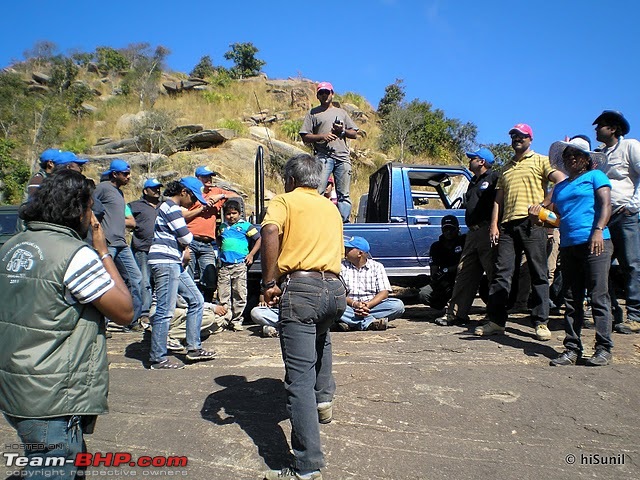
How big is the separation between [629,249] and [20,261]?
551 centimetres

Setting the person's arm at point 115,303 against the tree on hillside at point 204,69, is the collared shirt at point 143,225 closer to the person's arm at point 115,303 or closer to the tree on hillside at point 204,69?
the person's arm at point 115,303

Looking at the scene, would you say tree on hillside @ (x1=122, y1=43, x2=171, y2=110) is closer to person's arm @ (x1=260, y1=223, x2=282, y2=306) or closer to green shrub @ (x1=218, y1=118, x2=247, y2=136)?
green shrub @ (x1=218, y1=118, x2=247, y2=136)

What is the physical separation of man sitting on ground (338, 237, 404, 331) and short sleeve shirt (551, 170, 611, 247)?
215 centimetres

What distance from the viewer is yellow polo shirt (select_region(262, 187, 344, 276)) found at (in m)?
2.80

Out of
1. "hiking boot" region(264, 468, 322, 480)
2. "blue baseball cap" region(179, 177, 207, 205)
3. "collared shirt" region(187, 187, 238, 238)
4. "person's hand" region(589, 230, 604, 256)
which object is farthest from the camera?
"collared shirt" region(187, 187, 238, 238)

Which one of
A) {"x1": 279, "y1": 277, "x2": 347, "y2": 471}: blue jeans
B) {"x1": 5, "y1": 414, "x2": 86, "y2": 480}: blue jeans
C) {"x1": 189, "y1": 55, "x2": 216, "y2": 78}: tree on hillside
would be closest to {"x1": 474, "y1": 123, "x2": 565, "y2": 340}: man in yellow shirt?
{"x1": 279, "y1": 277, "x2": 347, "y2": 471}: blue jeans

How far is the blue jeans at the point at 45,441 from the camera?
1861 millimetres

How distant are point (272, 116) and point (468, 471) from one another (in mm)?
25443

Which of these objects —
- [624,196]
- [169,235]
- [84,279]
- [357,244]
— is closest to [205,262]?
[169,235]

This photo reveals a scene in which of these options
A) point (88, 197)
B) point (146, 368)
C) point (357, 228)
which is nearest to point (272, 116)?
point (357, 228)

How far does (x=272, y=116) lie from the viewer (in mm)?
26578

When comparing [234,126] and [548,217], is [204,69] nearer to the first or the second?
[234,126]

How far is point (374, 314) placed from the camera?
5.83 metres

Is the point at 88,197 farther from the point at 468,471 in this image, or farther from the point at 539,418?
the point at 539,418
